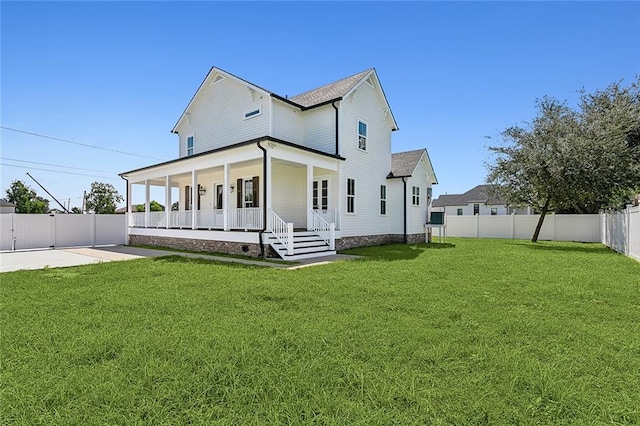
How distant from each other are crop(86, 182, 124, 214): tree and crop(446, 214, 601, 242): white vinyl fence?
40946 mm

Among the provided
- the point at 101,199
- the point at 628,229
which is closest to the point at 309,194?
the point at 628,229

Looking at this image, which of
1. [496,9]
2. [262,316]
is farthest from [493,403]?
[496,9]

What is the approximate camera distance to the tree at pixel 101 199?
129 feet

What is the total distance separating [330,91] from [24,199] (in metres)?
50.9

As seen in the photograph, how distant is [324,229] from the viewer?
12703 mm

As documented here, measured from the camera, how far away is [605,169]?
14531 mm

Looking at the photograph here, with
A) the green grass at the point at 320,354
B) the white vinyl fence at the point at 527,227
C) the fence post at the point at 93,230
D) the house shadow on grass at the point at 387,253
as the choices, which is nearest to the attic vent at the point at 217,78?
the fence post at the point at 93,230

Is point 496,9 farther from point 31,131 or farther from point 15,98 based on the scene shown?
point 31,131

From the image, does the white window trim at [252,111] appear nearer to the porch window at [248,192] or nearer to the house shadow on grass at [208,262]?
the porch window at [248,192]

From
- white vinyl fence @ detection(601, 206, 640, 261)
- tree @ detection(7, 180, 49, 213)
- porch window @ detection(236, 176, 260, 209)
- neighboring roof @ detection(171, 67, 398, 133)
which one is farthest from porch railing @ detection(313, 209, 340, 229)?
tree @ detection(7, 180, 49, 213)

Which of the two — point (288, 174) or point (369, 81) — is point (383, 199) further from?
Result: point (369, 81)

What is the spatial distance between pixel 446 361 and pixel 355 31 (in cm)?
1278

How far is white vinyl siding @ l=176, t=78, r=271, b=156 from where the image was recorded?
1391 cm

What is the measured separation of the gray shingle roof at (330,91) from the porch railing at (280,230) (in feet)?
21.1
